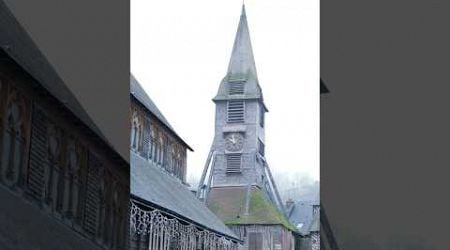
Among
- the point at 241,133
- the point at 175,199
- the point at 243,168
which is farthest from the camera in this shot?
the point at 175,199

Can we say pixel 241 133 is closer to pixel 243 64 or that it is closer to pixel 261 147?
pixel 261 147

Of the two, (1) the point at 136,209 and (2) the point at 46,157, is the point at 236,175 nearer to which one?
(1) the point at 136,209

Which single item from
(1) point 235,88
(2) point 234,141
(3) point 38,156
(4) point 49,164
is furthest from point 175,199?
(2) point 234,141

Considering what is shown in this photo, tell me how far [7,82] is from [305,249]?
17.6 ft

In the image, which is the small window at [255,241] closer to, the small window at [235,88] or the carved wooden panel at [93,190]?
the small window at [235,88]

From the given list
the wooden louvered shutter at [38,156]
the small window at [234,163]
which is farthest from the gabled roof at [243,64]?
the wooden louvered shutter at [38,156]

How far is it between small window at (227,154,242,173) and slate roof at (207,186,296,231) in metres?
0.10

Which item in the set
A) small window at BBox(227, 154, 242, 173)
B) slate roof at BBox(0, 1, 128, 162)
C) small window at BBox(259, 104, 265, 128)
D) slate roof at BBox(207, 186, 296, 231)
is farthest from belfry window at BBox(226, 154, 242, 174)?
slate roof at BBox(0, 1, 128, 162)

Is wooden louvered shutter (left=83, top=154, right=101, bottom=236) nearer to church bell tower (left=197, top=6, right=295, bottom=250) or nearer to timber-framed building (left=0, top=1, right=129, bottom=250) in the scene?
timber-framed building (left=0, top=1, right=129, bottom=250)

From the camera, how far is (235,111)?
15.4 ft

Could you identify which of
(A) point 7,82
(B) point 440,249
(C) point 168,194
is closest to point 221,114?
(C) point 168,194

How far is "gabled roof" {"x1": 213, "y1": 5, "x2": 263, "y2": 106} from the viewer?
3.83 m

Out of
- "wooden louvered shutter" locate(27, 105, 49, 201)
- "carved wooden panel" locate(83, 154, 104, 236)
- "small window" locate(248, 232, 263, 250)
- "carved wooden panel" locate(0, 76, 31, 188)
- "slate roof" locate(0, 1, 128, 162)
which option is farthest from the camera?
"carved wooden panel" locate(83, 154, 104, 236)

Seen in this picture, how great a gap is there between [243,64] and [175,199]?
11.6 ft
